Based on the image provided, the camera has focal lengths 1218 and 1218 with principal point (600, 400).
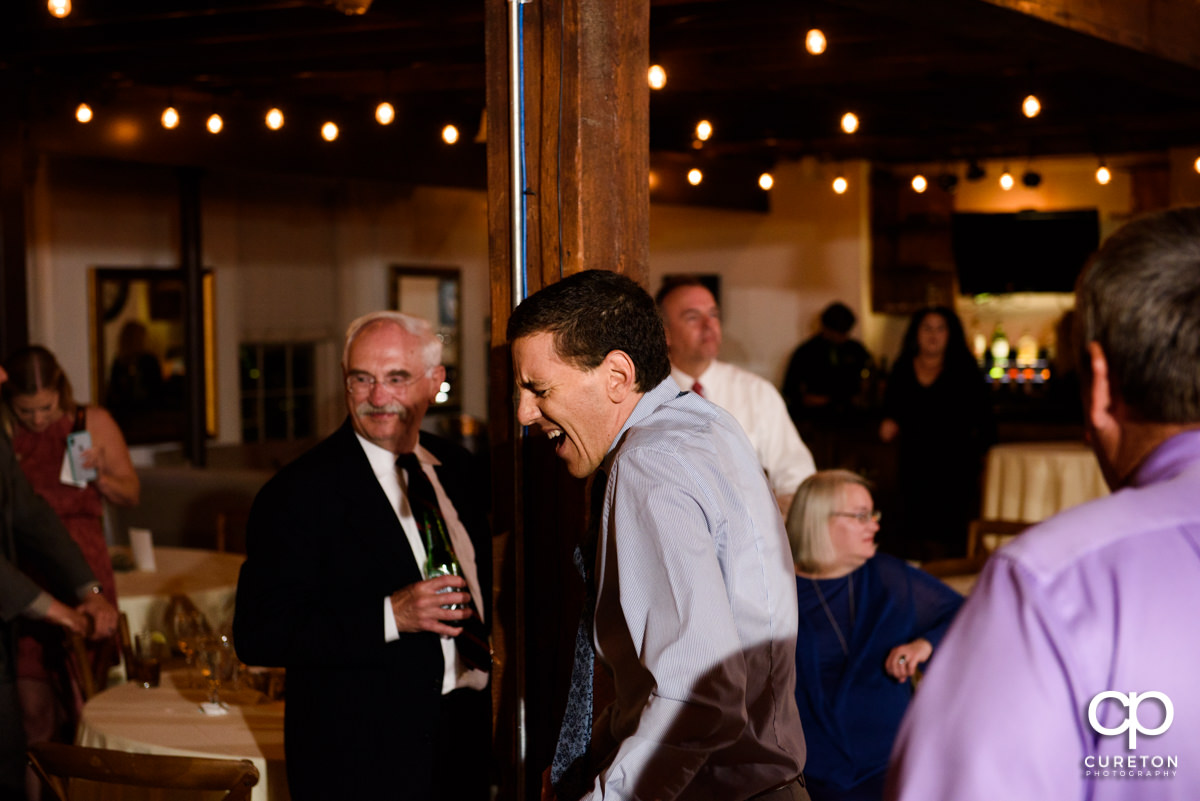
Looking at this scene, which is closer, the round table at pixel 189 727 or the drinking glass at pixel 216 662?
the round table at pixel 189 727

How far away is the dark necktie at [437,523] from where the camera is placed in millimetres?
2512

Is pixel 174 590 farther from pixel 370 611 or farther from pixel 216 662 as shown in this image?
pixel 370 611

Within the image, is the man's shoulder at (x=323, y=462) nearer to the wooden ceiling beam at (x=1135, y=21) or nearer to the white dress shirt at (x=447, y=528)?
the white dress shirt at (x=447, y=528)

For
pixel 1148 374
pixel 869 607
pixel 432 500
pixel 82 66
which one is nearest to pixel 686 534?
pixel 1148 374

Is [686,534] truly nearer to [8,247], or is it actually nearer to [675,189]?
[8,247]

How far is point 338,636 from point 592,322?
0.94m

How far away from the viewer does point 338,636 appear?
7.48 feet

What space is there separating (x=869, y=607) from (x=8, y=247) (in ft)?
19.1

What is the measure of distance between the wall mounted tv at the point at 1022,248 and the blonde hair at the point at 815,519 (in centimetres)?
711

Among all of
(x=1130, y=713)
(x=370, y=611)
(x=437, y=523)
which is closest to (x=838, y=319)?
(x=437, y=523)

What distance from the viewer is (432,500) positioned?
258 cm

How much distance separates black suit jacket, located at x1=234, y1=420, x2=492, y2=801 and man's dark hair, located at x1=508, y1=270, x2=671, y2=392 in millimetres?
835

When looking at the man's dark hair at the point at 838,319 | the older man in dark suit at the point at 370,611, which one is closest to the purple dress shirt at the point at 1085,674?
the older man in dark suit at the point at 370,611

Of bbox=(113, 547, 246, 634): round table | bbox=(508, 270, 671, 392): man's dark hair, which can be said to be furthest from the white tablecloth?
bbox=(508, 270, 671, 392): man's dark hair
